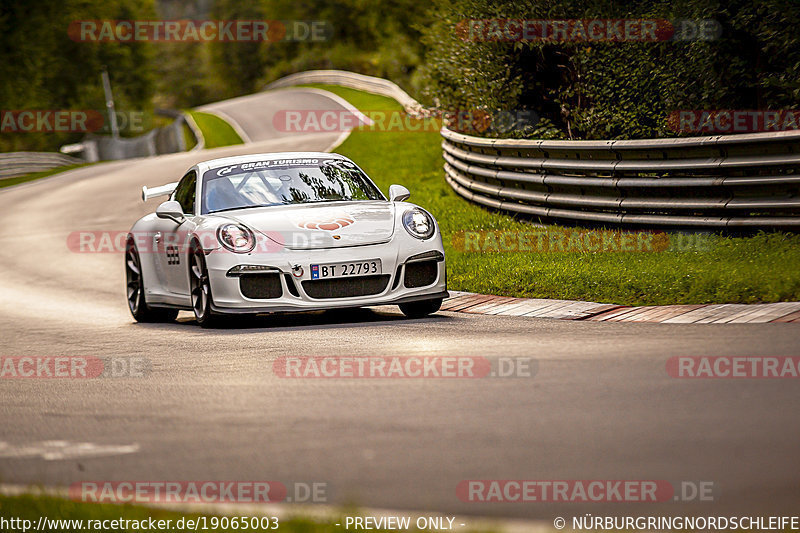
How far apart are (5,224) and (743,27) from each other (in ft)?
54.3

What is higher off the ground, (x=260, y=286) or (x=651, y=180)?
(x=651, y=180)

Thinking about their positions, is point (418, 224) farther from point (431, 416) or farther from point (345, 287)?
point (431, 416)

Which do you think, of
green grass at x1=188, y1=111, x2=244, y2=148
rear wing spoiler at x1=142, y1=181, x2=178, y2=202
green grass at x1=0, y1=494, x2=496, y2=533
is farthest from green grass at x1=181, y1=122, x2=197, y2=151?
green grass at x1=0, y1=494, x2=496, y2=533

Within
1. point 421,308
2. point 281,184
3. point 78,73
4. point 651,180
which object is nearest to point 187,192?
point 281,184

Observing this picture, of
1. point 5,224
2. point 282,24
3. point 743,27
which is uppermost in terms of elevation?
point 282,24

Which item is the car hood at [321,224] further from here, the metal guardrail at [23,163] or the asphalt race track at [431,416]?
the metal guardrail at [23,163]

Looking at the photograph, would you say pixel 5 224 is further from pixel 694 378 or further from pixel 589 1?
pixel 694 378

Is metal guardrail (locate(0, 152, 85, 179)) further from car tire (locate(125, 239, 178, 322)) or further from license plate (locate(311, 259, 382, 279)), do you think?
license plate (locate(311, 259, 382, 279))

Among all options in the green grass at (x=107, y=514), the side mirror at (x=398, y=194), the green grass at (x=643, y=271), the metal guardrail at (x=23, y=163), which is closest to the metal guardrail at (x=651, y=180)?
the green grass at (x=643, y=271)

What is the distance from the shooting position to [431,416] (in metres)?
5.77

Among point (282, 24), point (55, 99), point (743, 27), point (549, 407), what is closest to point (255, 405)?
point (549, 407)

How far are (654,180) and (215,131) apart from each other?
52.1m

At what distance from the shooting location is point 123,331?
35.6 ft

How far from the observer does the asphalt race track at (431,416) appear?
4598 millimetres
